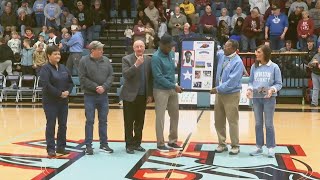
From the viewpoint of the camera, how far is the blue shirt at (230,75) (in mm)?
7918

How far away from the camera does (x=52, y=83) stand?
26.0ft

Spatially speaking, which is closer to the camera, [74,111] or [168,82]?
[168,82]

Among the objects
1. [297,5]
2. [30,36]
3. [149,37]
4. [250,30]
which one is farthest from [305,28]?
[30,36]

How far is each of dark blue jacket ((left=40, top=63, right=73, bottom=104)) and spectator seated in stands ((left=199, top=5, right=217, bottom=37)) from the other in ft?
34.1

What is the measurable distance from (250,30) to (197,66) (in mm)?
4605

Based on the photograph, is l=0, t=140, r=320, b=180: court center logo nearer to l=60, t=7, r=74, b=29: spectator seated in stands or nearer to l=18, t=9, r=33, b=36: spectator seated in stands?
l=60, t=7, r=74, b=29: spectator seated in stands

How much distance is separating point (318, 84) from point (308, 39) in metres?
1.67

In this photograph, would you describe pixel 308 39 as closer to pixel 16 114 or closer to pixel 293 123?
pixel 293 123

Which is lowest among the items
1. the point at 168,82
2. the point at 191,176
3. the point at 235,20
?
the point at 191,176

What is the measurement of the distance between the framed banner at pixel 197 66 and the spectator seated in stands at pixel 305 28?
4910 millimetres

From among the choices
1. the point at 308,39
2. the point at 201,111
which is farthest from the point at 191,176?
the point at 308,39

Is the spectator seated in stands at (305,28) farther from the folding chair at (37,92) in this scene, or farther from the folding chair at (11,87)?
the folding chair at (11,87)

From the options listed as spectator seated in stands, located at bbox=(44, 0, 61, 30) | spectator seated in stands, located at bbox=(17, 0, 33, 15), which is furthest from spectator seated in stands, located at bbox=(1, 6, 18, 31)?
spectator seated in stands, located at bbox=(44, 0, 61, 30)

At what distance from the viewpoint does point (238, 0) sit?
782 inches
